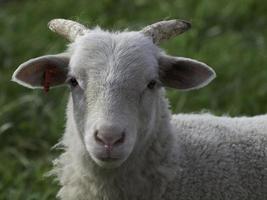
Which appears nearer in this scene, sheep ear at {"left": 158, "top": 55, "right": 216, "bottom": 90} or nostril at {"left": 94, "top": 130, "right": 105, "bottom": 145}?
nostril at {"left": 94, "top": 130, "right": 105, "bottom": 145}

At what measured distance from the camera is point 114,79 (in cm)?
445

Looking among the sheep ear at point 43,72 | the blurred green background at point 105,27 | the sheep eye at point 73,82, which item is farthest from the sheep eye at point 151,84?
the blurred green background at point 105,27

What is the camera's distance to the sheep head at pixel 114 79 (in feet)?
14.1

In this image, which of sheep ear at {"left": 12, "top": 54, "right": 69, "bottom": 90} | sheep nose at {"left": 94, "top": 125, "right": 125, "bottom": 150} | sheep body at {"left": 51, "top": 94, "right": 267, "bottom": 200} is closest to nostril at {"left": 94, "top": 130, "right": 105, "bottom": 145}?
sheep nose at {"left": 94, "top": 125, "right": 125, "bottom": 150}

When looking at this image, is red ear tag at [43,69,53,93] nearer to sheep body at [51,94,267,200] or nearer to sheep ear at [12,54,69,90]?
sheep ear at [12,54,69,90]

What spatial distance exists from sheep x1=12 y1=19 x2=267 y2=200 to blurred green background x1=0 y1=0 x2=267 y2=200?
854 mm

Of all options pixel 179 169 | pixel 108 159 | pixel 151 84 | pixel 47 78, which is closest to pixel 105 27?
pixel 47 78

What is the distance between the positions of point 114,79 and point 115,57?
15 centimetres

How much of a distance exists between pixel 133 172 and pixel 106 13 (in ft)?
18.9

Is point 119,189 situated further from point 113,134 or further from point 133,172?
point 113,134

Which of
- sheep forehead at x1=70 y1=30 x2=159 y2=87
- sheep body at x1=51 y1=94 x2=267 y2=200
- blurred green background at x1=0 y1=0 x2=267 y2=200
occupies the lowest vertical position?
blurred green background at x1=0 y1=0 x2=267 y2=200

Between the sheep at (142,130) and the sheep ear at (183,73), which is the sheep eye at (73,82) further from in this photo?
the sheep ear at (183,73)

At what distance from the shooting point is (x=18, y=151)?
23.7 feet

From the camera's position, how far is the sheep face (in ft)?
14.0
